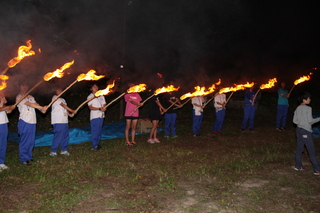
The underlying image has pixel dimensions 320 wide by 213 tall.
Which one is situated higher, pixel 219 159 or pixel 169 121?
pixel 169 121

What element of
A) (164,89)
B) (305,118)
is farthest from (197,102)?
(305,118)

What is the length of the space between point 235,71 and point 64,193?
1602 centimetres

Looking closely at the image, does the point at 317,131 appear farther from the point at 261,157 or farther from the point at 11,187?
the point at 11,187

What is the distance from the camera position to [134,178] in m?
5.68

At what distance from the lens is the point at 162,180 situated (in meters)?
5.61

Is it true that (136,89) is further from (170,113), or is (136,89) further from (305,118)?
(305,118)

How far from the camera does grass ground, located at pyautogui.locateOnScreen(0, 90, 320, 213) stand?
14.9 ft

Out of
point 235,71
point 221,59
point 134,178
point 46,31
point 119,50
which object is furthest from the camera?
point 235,71

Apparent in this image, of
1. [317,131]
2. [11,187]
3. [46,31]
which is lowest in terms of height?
[11,187]

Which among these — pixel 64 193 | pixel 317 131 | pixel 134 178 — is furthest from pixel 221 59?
pixel 64 193

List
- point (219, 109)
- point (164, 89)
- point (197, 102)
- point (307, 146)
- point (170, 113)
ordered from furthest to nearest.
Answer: point (219, 109) → point (197, 102) → point (170, 113) → point (164, 89) → point (307, 146)

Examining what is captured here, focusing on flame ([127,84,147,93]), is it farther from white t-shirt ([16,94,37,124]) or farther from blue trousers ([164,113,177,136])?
white t-shirt ([16,94,37,124])

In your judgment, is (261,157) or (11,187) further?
(261,157)

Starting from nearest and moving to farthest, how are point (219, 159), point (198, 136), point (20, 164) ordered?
point (20, 164), point (219, 159), point (198, 136)
